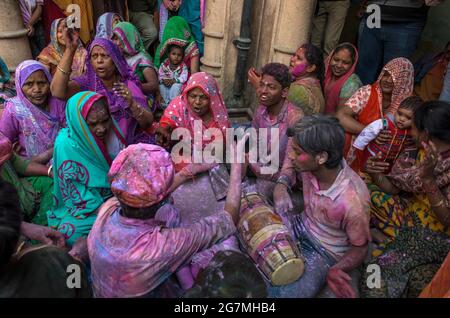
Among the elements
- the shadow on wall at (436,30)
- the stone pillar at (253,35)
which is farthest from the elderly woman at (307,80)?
the shadow on wall at (436,30)

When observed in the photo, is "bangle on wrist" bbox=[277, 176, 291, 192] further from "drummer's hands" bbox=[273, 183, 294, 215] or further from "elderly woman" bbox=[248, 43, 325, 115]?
"elderly woman" bbox=[248, 43, 325, 115]

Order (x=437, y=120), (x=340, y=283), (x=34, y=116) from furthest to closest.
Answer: (x=34, y=116), (x=437, y=120), (x=340, y=283)

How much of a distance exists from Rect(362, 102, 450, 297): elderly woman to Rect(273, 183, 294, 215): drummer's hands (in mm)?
Answer: 752

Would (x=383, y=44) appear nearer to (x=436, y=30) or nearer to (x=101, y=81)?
(x=436, y=30)

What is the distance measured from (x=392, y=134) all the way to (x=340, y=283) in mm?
1627

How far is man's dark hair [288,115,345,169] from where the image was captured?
8.03 feet

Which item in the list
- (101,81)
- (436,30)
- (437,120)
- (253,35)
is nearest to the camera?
(437,120)

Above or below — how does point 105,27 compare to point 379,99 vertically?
above

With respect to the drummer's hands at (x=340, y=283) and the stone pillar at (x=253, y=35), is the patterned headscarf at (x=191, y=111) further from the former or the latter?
the drummer's hands at (x=340, y=283)

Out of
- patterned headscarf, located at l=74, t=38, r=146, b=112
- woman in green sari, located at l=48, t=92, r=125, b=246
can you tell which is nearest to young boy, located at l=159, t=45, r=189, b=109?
patterned headscarf, located at l=74, t=38, r=146, b=112

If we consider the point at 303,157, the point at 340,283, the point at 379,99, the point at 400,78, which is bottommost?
the point at 340,283

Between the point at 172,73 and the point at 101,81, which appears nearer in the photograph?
the point at 101,81

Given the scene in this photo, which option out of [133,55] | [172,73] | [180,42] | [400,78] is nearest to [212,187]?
[400,78]

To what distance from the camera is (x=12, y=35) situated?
4469 millimetres
